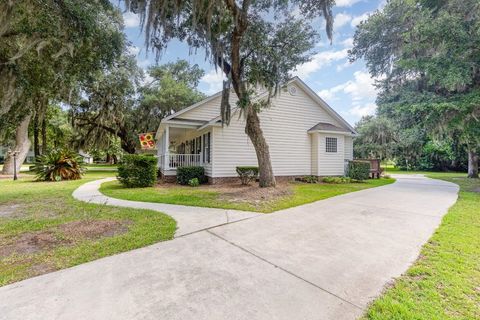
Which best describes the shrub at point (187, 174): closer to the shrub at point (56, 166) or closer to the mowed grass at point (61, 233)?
the mowed grass at point (61, 233)

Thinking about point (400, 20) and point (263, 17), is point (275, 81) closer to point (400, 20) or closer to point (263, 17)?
point (263, 17)

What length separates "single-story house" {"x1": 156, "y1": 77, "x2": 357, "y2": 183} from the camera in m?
12.3

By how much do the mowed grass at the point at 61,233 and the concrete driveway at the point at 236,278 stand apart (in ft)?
1.11

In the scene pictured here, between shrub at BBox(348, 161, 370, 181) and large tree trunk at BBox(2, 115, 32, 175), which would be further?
large tree trunk at BBox(2, 115, 32, 175)

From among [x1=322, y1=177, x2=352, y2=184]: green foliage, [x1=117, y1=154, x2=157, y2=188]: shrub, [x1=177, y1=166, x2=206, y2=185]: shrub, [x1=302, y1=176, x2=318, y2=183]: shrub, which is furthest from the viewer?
[x1=302, y1=176, x2=318, y2=183]: shrub

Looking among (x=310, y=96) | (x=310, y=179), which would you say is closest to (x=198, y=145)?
(x=310, y=179)

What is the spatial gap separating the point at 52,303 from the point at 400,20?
2484cm

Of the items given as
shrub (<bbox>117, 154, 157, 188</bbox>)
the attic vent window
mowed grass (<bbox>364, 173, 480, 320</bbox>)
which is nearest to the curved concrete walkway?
shrub (<bbox>117, 154, 157, 188</bbox>)

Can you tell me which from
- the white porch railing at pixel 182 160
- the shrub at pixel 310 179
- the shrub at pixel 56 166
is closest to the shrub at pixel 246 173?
the white porch railing at pixel 182 160

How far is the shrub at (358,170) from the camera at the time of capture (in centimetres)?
1419

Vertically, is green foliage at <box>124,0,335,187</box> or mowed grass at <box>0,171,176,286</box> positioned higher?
green foliage at <box>124,0,335,187</box>

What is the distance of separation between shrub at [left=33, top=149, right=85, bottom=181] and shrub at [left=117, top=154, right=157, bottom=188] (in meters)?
5.65

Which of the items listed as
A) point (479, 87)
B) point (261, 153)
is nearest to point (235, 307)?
point (261, 153)

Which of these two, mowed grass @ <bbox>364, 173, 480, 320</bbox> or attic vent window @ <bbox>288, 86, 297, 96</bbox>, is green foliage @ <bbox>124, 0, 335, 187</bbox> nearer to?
attic vent window @ <bbox>288, 86, 297, 96</bbox>
